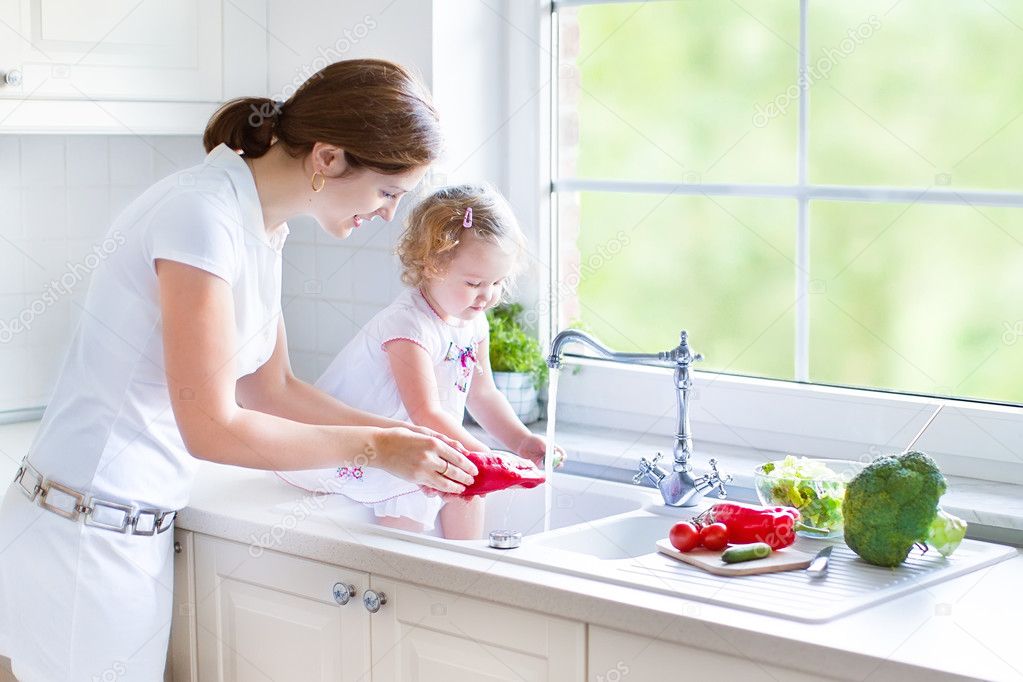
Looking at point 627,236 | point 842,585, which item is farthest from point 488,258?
point 842,585

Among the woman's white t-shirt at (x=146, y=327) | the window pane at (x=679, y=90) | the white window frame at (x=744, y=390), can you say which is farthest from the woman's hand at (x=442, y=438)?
the window pane at (x=679, y=90)

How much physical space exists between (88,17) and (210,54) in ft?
0.79

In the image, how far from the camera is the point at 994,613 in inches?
53.2

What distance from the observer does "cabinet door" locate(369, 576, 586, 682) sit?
56.6 inches

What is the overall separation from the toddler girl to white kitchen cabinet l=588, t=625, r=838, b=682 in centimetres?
50

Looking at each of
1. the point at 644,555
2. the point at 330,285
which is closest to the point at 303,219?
the point at 330,285

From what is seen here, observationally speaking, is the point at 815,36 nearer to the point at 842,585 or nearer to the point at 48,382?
the point at 842,585

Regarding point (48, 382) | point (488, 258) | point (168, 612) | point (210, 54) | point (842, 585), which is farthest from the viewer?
point (48, 382)

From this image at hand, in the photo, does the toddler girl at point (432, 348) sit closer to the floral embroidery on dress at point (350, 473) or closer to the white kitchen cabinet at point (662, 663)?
the floral embroidery on dress at point (350, 473)

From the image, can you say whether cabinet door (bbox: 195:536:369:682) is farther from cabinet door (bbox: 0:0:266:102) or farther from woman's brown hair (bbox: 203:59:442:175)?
cabinet door (bbox: 0:0:266:102)

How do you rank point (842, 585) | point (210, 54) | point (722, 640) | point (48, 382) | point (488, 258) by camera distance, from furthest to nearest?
1. point (48, 382)
2. point (210, 54)
3. point (488, 258)
4. point (842, 585)
5. point (722, 640)

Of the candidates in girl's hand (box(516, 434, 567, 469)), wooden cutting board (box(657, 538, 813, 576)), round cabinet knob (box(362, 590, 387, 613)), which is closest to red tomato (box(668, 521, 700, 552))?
wooden cutting board (box(657, 538, 813, 576))

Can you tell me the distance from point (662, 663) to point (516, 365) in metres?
0.94

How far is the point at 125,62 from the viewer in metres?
2.04
